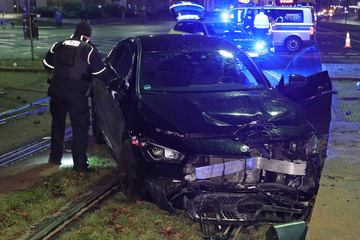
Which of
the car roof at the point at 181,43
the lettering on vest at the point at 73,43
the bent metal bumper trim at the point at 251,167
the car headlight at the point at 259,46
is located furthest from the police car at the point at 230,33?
the bent metal bumper trim at the point at 251,167

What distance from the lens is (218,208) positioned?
13.9 ft

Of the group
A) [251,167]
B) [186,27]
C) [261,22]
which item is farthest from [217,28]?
A: [251,167]

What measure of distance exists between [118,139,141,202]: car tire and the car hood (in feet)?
1.26

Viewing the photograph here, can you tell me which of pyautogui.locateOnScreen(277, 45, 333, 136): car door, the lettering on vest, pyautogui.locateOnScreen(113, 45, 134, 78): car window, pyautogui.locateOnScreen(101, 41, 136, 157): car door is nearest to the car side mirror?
pyautogui.locateOnScreen(101, 41, 136, 157): car door

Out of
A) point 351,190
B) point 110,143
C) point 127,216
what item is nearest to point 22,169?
point 110,143

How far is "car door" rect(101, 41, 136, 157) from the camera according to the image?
5290 mm

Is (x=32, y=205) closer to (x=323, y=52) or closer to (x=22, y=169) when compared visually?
(x=22, y=169)

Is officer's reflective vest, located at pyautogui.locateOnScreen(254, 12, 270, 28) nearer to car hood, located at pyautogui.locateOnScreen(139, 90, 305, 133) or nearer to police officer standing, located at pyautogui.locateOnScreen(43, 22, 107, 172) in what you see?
police officer standing, located at pyautogui.locateOnScreen(43, 22, 107, 172)

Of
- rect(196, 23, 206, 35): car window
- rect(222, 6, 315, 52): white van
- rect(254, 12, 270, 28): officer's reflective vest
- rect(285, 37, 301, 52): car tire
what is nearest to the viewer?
rect(196, 23, 206, 35): car window

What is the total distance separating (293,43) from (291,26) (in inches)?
32.3

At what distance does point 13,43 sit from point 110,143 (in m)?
19.3

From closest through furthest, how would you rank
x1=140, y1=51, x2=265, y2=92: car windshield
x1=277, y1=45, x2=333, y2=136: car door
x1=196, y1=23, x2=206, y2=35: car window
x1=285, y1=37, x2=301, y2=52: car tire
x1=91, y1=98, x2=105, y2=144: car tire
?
x1=140, y1=51, x2=265, y2=92: car windshield
x1=277, y1=45, x2=333, y2=136: car door
x1=91, y1=98, x2=105, y2=144: car tire
x1=196, y1=23, x2=206, y2=35: car window
x1=285, y1=37, x2=301, y2=52: car tire

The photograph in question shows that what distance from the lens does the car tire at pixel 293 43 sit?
74.7 ft

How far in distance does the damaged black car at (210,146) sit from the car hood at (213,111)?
1 centimetres
